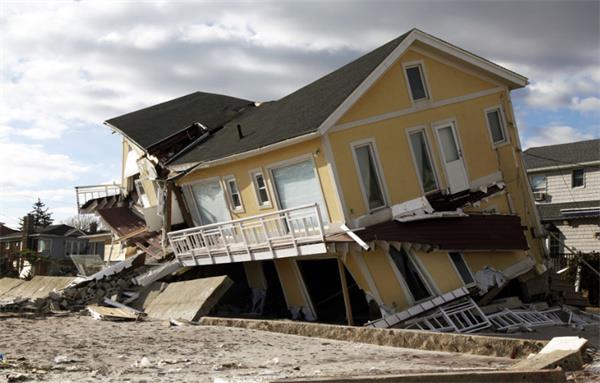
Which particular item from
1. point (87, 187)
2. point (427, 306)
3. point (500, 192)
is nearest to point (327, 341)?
point (427, 306)

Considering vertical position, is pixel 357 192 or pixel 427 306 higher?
pixel 357 192

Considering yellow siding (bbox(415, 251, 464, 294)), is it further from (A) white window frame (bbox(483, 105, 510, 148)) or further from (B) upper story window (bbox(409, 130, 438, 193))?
(A) white window frame (bbox(483, 105, 510, 148))

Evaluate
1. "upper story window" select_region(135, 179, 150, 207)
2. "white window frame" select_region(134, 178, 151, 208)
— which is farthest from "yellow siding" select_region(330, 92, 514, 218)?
"upper story window" select_region(135, 179, 150, 207)

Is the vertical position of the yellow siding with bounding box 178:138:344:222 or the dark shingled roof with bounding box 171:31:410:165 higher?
the dark shingled roof with bounding box 171:31:410:165

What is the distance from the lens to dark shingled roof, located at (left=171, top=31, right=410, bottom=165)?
60.9ft

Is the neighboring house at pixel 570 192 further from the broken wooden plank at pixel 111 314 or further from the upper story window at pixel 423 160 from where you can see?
the broken wooden plank at pixel 111 314

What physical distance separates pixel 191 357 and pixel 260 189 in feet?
29.8

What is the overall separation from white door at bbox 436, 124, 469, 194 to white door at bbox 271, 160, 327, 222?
4.07 metres

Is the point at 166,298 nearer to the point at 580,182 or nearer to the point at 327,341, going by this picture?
the point at 327,341

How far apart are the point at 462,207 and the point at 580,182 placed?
72.2ft

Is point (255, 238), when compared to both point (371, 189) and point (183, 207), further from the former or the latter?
point (183, 207)

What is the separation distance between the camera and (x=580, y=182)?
3875cm

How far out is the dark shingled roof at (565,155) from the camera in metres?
39.3

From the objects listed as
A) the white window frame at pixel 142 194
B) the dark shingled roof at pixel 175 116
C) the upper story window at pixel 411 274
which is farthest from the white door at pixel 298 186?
the white window frame at pixel 142 194
